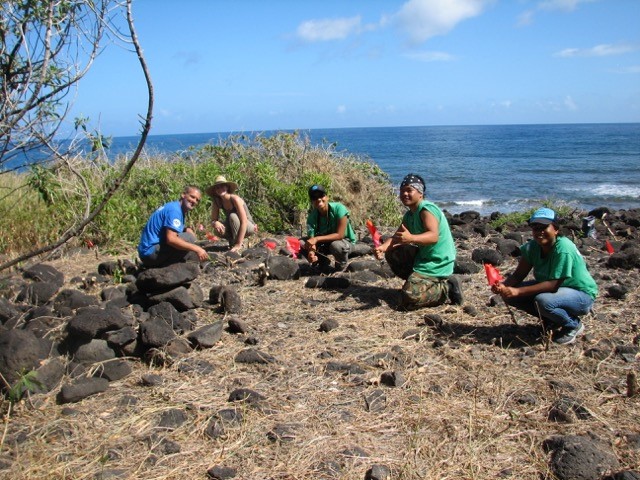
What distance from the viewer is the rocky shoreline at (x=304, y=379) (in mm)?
3361

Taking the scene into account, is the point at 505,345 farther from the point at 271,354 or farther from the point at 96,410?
the point at 96,410

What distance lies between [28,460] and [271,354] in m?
1.88

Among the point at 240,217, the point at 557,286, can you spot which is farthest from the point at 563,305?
Result: the point at 240,217

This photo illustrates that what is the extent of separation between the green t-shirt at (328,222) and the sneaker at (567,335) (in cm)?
281

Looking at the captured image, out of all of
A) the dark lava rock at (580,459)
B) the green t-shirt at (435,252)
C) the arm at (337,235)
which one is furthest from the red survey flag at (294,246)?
the dark lava rock at (580,459)

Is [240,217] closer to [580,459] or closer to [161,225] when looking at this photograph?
[161,225]

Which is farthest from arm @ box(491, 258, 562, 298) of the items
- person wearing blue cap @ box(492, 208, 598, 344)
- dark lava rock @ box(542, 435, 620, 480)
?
dark lava rock @ box(542, 435, 620, 480)

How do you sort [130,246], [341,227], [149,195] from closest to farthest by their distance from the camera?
[341,227], [130,246], [149,195]

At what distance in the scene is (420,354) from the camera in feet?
15.4

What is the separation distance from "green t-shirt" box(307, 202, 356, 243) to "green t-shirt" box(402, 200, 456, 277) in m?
1.23

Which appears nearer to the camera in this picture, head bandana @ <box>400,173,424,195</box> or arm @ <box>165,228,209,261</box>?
head bandana @ <box>400,173,424,195</box>

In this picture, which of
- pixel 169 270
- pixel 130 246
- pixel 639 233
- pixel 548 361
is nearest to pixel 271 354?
pixel 169 270

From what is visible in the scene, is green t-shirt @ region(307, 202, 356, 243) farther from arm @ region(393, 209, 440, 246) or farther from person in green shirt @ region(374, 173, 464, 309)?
arm @ region(393, 209, 440, 246)

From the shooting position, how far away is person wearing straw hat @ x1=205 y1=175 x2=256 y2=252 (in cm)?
834
